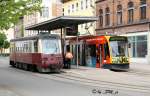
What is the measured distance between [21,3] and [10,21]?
3.58 feet

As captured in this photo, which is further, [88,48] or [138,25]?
[138,25]

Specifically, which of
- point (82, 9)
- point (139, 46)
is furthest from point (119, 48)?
point (82, 9)

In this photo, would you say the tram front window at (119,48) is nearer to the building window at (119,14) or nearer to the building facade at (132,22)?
the building facade at (132,22)

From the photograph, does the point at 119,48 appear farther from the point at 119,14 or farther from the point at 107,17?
the point at 107,17

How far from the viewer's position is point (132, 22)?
189 feet

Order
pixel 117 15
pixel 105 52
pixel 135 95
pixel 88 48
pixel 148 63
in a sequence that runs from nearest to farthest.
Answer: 1. pixel 135 95
2. pixel 105 52
3. pixel 88 48
4. pixel 148 63
5. pixel 117 15

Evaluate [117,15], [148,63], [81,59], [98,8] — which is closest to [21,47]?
[81,59]

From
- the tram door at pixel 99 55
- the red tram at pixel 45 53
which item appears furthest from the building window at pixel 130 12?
the red tram at pixel 45 53

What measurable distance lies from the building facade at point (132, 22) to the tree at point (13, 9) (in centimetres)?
3026

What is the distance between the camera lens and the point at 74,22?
42.0 metres

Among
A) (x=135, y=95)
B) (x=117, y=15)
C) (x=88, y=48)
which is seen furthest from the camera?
(x=117, y=15)

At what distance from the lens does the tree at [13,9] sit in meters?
23.6

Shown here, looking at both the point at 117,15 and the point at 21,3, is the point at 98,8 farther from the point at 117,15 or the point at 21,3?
the point at 21,3

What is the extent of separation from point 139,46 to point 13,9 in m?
34.7
